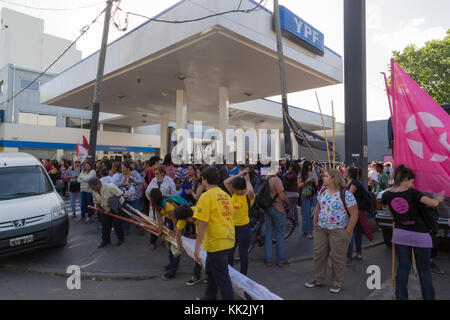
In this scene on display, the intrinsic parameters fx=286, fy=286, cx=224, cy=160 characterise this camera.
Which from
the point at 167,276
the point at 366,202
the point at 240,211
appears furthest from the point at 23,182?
the point at 366,202

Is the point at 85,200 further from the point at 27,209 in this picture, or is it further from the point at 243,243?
the point at 243,243

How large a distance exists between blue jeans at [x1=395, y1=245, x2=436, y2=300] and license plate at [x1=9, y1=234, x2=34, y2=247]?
5.76 m

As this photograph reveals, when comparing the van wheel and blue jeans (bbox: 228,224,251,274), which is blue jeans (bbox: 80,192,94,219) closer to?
blue jeans (bbox: 228,224,251,274)

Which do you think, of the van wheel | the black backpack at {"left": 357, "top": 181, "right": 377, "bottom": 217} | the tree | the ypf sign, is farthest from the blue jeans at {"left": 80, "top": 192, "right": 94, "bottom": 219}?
the tree

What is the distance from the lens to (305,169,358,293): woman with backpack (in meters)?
3.95

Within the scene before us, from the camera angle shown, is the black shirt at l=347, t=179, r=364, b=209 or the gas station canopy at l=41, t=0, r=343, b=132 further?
the gas station canopy at l=41, t=0, r=343, b=132

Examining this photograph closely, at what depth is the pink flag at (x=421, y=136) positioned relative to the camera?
131 inches

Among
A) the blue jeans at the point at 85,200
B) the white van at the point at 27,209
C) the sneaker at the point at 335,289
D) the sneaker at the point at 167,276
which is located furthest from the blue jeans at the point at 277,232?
the blue jeans at the point at 85,200

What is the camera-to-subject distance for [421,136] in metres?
3.46

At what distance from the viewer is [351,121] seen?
7.43m

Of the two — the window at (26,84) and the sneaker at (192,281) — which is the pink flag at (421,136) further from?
the window at (26,84)

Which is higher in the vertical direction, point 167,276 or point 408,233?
point 408,233

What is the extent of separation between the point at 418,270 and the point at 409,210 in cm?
71
